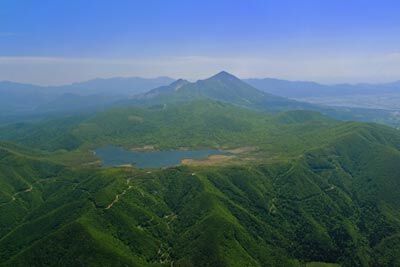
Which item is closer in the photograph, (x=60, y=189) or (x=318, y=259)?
(x=318, y=259)

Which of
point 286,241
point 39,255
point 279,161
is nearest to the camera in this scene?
point 39,255

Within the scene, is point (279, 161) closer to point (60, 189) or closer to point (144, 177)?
point (144, 177)

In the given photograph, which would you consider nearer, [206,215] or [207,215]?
[207,215]

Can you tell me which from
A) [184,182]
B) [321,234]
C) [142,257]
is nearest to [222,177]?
[184,182]

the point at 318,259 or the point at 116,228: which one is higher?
the point at 116,228

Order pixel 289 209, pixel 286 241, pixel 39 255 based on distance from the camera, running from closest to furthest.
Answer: pixel 39 255 → pixel 286 241 → pixel 289 209

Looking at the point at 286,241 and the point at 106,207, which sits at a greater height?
the point at 106,207

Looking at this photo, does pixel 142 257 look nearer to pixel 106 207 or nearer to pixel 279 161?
pixel 106 207

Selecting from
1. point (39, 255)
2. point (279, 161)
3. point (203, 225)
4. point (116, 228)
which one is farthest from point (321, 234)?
point (39, 255)

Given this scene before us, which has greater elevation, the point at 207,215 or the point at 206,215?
the point at 207,215
